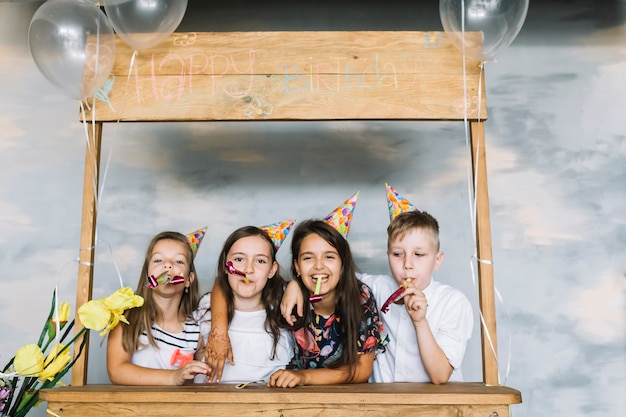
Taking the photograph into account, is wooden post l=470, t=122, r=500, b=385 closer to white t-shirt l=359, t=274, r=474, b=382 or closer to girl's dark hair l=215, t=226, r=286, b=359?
white t-shirt l=359, t=274, r=474, b=382

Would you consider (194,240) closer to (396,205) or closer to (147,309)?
(147,309)

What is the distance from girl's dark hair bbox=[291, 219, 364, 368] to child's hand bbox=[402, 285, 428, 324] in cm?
18

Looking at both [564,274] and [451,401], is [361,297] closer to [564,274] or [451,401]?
[451,401]

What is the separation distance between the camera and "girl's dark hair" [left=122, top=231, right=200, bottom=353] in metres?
1.95

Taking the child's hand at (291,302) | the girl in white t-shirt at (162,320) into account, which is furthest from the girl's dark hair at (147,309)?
the child's hand at (291,302)

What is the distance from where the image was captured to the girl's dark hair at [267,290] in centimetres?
207

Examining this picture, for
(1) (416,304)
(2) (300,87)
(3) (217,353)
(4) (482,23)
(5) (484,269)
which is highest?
(4) (482,23)

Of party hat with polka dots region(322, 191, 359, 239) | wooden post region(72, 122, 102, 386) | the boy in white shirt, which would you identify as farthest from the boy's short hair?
wooden post region(72, 122, 102, 386)

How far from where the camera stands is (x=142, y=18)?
1.85m

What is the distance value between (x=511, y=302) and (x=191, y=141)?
4.94ft

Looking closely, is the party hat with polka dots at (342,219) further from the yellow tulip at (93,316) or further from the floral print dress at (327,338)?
the yellow tulip at (93,316)

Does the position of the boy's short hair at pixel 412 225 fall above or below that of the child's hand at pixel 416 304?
above

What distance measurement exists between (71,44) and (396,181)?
4.65 feet

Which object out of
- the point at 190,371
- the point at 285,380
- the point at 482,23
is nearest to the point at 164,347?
the point at 190,371
